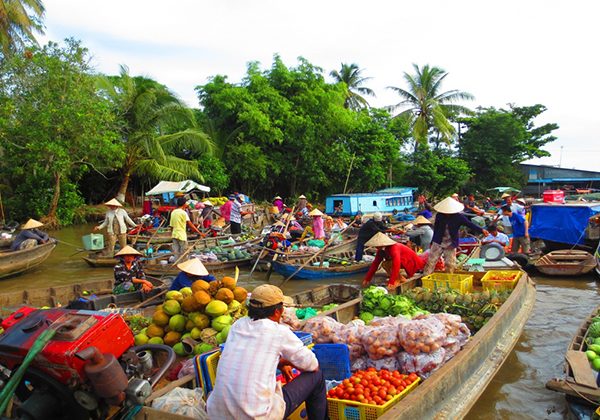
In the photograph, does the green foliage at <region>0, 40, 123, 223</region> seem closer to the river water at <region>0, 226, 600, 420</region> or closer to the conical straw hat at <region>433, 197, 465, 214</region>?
the river water at <region>0, 226, 600, 420</region>

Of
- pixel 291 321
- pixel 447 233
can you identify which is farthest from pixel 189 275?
pixel 447 233

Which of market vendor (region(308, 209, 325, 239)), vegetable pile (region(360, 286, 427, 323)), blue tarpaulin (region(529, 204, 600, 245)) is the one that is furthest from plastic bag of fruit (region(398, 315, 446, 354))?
blue tarpaulin (region(529, 204, 600, 245))

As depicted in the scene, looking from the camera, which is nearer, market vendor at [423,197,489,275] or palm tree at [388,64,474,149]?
market vendor at [423,197,489,275]

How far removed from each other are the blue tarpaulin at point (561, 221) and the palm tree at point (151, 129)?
1551 centimetres

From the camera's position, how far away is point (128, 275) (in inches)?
294

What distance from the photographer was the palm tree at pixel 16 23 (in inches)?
701

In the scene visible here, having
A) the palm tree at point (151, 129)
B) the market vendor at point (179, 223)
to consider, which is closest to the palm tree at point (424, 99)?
the palm tree at point (151, 129)

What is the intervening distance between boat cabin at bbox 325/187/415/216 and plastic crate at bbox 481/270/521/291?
1523 cm

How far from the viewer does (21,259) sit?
1143cm

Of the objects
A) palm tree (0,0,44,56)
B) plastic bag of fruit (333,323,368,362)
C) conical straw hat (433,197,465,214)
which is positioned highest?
palm tree (0,0,44,56)

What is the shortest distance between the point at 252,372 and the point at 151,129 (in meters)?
22.3

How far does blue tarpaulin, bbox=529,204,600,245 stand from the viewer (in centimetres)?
1204

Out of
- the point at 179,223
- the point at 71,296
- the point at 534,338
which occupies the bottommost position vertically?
the point at 534,338

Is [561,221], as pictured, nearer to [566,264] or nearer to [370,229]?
[566,264]
